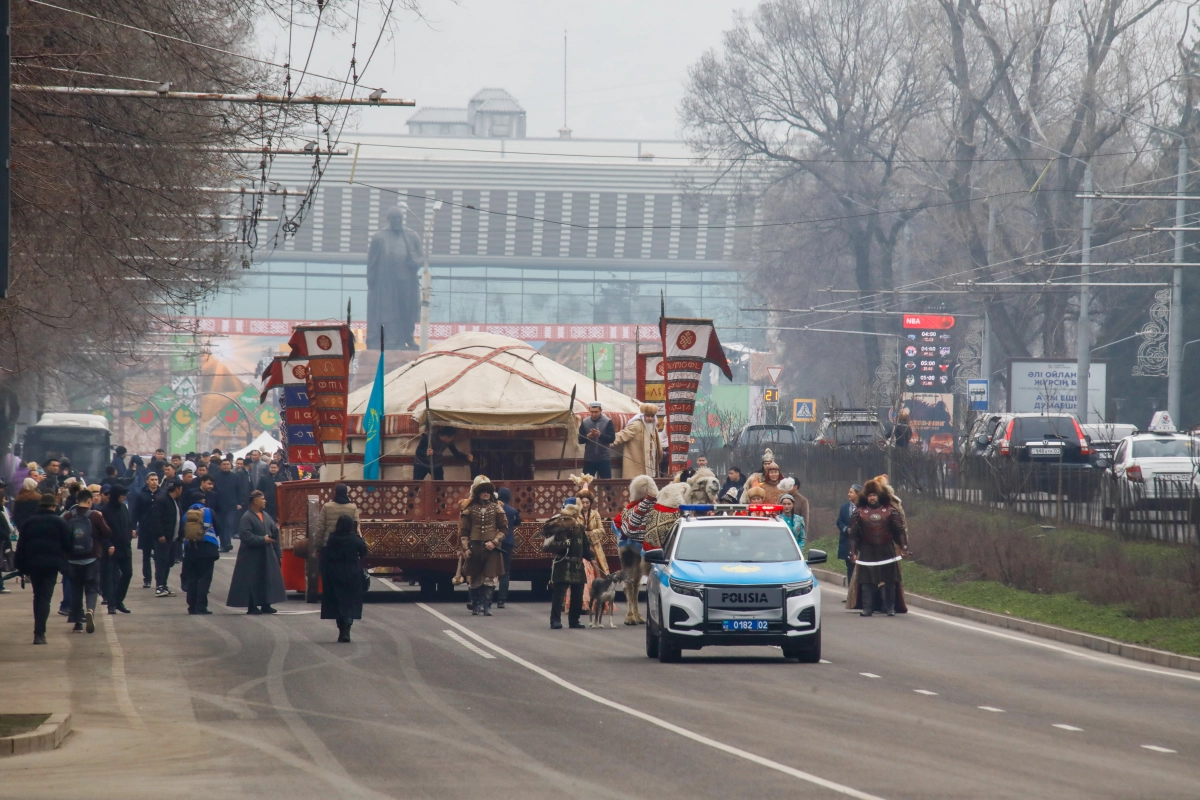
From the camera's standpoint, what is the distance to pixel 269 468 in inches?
1531

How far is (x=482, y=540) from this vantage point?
22.6 m

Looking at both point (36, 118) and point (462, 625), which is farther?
point (462, 625)

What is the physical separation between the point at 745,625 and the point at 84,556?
28.6 feet

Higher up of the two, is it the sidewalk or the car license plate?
the car license plate

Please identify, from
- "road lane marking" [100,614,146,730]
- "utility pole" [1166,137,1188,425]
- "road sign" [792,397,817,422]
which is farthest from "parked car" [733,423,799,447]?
"road lane marking" [100,614,146,730]

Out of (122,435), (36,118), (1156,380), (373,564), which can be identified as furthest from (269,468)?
(122,435)

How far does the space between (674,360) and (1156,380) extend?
42.2 meters

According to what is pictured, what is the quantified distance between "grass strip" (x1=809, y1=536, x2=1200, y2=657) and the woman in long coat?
989cm

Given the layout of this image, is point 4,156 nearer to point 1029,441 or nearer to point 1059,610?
point 1059,610

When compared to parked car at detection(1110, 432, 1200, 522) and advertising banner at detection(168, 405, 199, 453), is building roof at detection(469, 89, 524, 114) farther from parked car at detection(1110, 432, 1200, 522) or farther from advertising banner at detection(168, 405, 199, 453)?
parked car at detection(1110, 432, 1200, 522)

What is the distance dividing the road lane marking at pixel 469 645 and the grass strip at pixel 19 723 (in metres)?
5.91

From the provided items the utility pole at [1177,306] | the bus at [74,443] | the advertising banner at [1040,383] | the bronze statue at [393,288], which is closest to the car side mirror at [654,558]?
the utility pole at [1177,306]

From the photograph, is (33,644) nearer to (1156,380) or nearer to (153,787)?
(153,787)

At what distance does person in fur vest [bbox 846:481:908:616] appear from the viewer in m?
22.3
